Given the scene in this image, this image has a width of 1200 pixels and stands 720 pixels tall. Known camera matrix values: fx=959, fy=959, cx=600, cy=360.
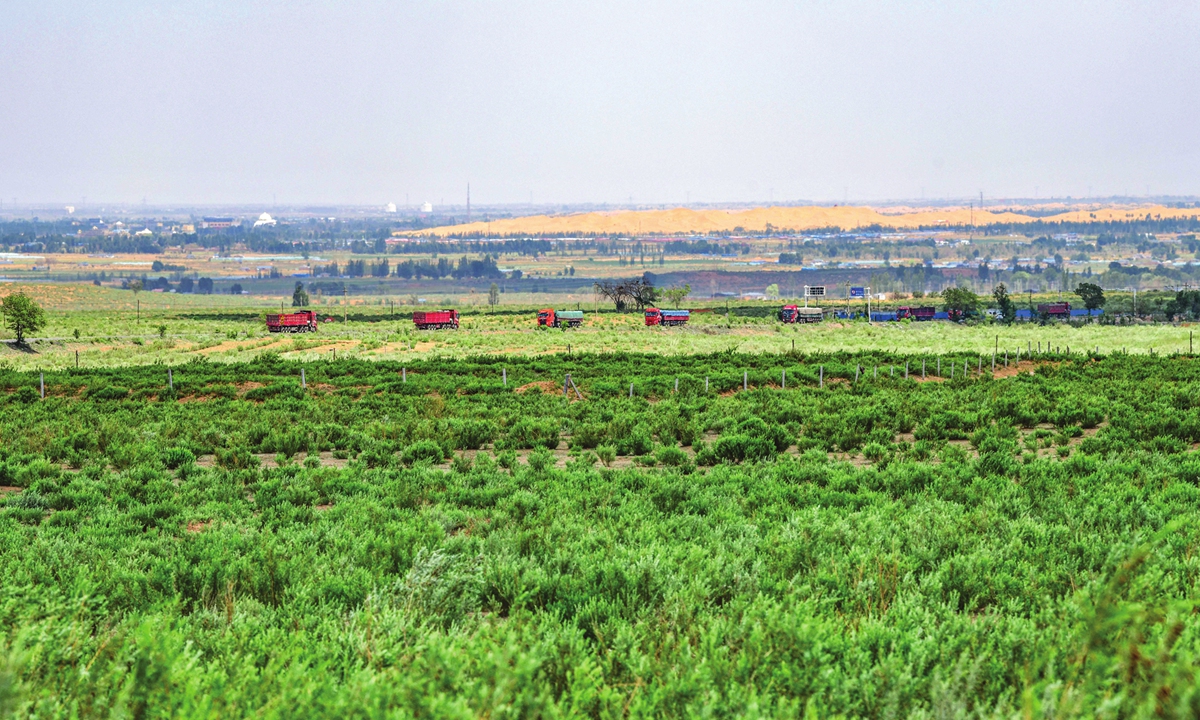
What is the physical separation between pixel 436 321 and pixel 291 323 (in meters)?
11.3

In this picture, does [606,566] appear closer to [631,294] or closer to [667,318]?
[667,318]

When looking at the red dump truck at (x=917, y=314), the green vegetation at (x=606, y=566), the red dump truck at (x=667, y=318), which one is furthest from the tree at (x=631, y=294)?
the green vegetation at (x=606, y=566)

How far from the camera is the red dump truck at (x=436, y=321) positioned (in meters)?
77.9

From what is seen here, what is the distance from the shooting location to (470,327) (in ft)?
266

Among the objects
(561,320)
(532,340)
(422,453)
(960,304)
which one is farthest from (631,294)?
(422,453)

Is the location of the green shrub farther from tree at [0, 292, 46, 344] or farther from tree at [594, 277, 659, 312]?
tree at [594, 277, 659, 312]

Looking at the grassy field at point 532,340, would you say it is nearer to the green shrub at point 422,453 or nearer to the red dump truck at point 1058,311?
the red dump truck at point 1058,311

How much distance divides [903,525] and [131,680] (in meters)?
7.13

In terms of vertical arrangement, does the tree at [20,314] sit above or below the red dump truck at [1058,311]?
above

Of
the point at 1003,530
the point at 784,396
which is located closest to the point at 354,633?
the point at 1003,530

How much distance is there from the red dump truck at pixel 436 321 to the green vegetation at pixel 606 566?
192 ft

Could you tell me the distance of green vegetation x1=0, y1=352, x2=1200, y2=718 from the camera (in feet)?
15.9

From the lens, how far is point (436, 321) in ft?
257

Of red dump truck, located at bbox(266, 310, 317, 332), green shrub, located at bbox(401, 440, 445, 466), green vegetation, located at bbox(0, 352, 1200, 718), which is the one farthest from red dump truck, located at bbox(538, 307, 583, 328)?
green shrub, located at bbox(401, 440, 445, 466)
